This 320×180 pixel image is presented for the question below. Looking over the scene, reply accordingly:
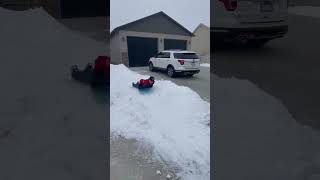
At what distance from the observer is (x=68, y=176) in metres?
2.49

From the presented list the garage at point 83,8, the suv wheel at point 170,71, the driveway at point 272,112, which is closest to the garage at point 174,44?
the suv wheel at point 170,71

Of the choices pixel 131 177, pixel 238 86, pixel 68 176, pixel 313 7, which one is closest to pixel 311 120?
pixel 238 86

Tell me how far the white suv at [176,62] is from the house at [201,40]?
0.17 feet

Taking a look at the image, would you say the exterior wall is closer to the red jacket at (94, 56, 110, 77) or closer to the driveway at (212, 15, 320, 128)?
the driveway at (212, 15, 320, 128)

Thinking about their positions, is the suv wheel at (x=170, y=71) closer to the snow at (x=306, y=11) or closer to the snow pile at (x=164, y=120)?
the snow pile at (x=164, y=120)

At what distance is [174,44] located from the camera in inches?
100

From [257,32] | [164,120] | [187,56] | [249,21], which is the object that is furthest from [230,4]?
[164,120]

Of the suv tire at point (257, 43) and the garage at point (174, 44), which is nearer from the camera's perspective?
the garage at point (174, 44)

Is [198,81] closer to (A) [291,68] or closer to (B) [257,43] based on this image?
(B) [257,43]

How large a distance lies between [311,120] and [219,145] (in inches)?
31.3

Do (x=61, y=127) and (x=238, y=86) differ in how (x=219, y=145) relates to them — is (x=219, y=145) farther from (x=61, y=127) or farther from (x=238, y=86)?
(x=61, y=127)

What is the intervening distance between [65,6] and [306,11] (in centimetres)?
194

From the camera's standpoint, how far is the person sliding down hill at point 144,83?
8.18 ft

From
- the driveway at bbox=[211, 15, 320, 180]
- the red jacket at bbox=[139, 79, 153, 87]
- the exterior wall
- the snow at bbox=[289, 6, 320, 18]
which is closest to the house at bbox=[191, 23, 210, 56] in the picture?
the exterior wall
